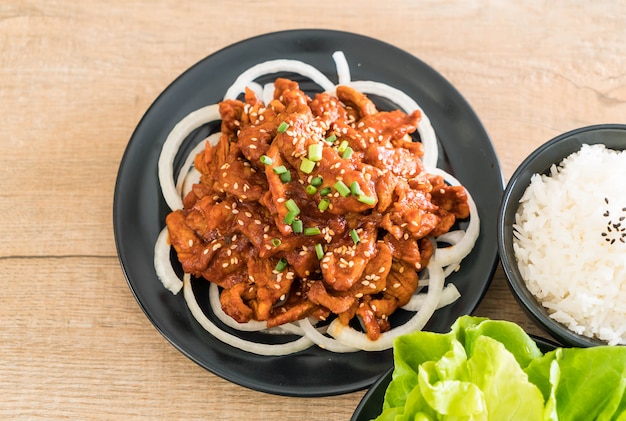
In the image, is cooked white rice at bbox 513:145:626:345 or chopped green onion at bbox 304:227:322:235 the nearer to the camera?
cooked white rice at bbox 513:145:626:345

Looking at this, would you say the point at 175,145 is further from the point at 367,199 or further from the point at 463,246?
the point at 463,246

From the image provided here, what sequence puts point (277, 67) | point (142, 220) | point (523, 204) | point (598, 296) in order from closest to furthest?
point (598, 296), point (523, 204), point (142, 220), point (277, 67)

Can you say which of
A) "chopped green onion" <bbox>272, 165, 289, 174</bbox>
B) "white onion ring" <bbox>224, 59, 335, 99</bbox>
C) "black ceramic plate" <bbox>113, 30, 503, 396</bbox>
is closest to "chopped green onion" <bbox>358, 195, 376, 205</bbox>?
"chopped green onion" <bbox>272, 165, 289, 174</bbox>

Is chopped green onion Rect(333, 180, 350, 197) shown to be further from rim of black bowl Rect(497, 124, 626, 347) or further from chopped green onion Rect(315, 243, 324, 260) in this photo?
rim of black bowl Rect(497, 124, 626, 347)

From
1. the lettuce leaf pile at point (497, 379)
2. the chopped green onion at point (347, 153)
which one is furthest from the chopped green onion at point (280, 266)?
the lettuce leaf pile at point (497, 379)

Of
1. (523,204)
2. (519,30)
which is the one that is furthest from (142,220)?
(519,30)

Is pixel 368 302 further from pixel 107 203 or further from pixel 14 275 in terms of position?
pixel 14 275
